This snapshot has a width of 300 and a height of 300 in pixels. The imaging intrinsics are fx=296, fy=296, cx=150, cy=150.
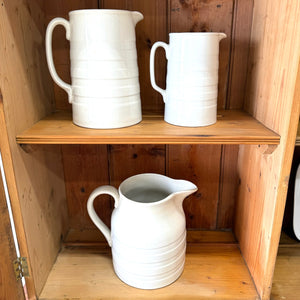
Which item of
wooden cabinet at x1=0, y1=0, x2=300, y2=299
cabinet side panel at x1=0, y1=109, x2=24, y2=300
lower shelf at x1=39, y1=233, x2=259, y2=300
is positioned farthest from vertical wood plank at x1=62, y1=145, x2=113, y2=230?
cabinet side panel at x1=0, y1=109, x2=24, y2=300

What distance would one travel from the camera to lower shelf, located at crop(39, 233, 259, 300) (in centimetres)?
81

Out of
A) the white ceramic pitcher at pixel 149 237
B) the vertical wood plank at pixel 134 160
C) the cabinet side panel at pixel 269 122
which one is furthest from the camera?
the vertical wood plank at pixel 134 160

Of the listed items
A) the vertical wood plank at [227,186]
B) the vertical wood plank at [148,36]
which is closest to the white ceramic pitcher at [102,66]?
the vertical wood plank at [148,36]

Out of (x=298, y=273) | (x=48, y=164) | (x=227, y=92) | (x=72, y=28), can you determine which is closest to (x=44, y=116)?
(x=48, y=164)

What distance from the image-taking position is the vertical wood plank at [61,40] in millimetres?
810

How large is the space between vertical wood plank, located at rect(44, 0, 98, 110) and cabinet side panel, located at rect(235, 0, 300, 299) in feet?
1.51

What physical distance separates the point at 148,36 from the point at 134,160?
0.38 metres

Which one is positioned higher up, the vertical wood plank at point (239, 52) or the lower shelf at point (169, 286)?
the vertical wood plank at point (239, 52)

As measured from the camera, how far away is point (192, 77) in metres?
0.67

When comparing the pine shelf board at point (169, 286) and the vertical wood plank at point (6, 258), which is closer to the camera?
the vertical wood plank at point (6, 258)

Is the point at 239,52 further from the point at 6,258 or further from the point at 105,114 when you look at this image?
the point at 6,258

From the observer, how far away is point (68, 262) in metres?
0.93

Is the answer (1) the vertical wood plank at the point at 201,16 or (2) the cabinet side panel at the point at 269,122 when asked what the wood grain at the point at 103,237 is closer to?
(2) the cabinet side panel at the point at 269,122

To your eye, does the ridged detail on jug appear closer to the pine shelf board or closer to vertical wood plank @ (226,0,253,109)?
the pine shelf board
